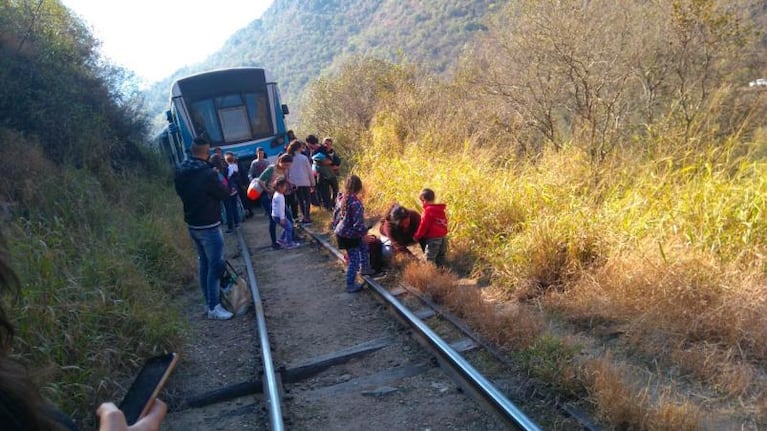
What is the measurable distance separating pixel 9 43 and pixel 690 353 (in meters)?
13.4

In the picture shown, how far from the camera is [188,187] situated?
5.68 m

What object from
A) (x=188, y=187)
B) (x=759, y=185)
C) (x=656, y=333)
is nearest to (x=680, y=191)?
(x=759, y=185)

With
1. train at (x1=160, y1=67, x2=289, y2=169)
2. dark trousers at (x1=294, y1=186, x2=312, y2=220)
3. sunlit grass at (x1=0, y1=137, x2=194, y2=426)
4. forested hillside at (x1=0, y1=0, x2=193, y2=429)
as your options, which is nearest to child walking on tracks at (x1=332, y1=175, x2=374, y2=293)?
sunlit grass at (x1=0, y1=137, x2=194, y2=426)

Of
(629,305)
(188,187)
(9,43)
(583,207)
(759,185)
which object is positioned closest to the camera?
(629,305)

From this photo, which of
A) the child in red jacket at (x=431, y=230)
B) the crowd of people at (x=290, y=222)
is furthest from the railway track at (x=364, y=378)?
the child in red jacket at (x=431, y=230)

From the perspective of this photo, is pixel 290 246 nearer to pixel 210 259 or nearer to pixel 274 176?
pixel 274 176

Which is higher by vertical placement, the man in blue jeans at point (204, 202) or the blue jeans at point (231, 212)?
the man in blue jeans at point (204, 202)

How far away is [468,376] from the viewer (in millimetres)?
3852

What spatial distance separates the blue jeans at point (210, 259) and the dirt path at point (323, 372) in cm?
32

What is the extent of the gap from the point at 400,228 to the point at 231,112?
7653mm

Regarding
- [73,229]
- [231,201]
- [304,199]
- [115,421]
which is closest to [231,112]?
[231,201]

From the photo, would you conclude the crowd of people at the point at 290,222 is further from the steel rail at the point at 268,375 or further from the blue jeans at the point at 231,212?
the blue jeans at the point at 231,212

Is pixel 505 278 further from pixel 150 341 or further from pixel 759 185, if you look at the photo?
pixel 150 341

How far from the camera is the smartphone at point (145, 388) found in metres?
2.50
